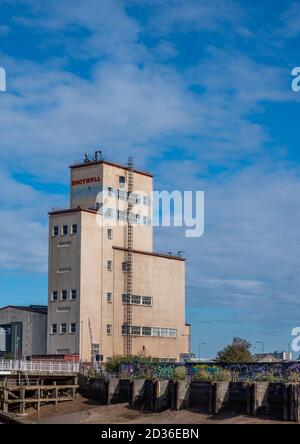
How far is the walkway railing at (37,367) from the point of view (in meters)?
87.9

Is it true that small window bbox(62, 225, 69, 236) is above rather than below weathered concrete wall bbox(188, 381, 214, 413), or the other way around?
above

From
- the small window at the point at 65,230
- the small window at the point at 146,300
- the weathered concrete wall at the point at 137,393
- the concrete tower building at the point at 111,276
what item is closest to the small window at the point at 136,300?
the concrete tower building at the point at 111,276

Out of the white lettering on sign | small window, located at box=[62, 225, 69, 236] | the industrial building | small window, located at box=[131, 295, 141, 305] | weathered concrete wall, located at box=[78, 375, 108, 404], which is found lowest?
weathered concrete wall, located at box=[78, 375, 108, 404]

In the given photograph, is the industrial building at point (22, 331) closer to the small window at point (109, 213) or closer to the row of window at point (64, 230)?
the row of window at point (64, 230)

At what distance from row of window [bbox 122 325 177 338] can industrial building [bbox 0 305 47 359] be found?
11217mm

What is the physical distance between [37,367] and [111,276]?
21.6 metres

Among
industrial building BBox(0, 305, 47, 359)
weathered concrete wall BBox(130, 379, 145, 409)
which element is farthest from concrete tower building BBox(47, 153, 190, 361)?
weathered concrete wall BBox(130, 379, 145, 409)

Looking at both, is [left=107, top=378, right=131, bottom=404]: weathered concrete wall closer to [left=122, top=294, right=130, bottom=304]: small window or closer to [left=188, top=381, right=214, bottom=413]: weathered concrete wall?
[left=188, top=381, right=214, bottom=413]: weathered concrete wall

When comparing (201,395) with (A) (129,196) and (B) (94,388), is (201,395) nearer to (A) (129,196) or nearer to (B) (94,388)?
(B) (94,388)

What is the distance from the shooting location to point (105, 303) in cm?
10850

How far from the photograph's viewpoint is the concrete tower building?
106250 millimetres

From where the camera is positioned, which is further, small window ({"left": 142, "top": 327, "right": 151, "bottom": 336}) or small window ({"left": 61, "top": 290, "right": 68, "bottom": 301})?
small window ({"left": 142, "top": 327, "right": 151, "bottom": 336})

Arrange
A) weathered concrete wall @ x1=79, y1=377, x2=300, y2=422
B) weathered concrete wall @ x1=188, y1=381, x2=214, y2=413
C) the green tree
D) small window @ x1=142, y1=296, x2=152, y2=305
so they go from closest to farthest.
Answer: weathered concrete wall @ x1=79, y1=377, x2=300, y2=422, weathered concrete wall @ x1=188, y1=381, x2=214, y2=413, the green tree, small window @ x1=142, y1=296, x2=152, y2=305

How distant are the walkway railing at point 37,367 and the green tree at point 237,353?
2017 cm
